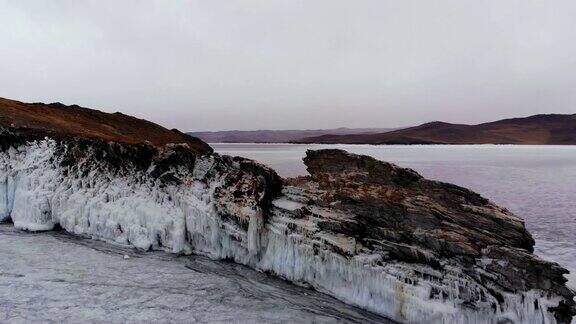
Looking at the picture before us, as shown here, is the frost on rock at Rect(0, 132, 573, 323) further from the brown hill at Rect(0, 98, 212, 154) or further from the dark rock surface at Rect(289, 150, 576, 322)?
the brown hill at Rect(0, 98, 212, 154)

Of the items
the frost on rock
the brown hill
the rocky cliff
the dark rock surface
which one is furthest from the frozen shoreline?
the brown hill

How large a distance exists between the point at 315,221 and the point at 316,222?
0.19 ft

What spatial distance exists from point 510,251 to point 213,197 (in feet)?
35.0

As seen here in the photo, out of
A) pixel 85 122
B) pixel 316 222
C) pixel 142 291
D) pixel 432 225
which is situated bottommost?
pixel 142 291

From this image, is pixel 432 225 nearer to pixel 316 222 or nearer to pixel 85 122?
pixel 316 222

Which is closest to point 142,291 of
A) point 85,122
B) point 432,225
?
point 432,225

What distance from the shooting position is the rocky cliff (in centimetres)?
991

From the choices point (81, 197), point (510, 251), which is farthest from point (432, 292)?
point (81, 197)

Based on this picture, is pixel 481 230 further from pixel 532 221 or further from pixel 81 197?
pixel 81 197

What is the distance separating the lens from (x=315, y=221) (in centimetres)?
1283

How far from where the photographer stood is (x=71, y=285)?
11.2 metres

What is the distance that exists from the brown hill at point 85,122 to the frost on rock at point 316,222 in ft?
23.4

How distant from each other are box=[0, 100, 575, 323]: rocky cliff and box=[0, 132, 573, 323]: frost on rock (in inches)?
1.6

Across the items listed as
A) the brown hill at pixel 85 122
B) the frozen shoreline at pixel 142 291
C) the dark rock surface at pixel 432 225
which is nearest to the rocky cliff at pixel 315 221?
the dark rock surface at pixel 432 225
